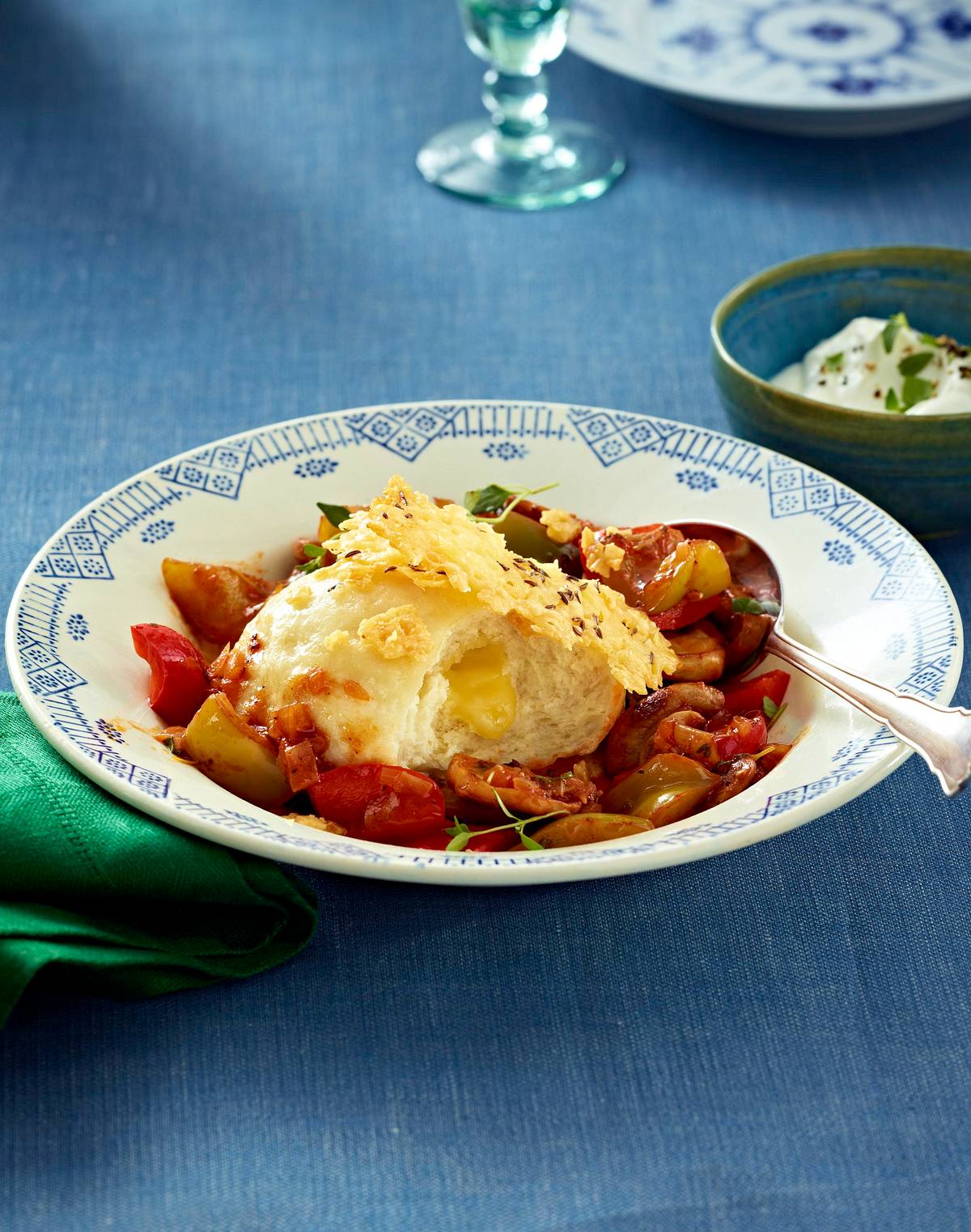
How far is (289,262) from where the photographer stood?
498 cm

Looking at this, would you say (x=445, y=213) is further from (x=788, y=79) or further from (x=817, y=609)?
(x=817, y=609)

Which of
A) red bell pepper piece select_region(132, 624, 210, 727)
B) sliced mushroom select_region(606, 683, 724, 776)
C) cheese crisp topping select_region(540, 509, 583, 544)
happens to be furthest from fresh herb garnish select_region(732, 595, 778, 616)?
red bell pepper piece select_region(132, 624, 210, 727)

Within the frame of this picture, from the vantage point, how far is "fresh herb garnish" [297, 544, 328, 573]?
2.99 metres

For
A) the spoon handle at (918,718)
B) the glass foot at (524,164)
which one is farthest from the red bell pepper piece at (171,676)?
the glass foot at (524,164)

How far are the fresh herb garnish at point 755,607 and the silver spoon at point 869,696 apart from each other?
0.02 metres

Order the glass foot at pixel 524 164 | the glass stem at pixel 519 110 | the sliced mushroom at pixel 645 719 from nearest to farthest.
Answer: the sliced mushroom at pixel 645 719 → the glass foot at pixel 524 164 → the glass stem at pixel 519 110

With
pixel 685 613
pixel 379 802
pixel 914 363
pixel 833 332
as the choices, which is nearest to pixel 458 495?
pixel 685 613

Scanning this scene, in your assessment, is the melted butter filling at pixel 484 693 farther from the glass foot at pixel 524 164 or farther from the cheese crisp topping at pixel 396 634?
the glass foot at pixel 524 164

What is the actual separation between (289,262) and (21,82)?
1914 millimetres

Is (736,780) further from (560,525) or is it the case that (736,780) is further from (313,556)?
(313,556)

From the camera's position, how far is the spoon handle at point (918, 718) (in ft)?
7.66

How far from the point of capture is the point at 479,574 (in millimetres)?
2697

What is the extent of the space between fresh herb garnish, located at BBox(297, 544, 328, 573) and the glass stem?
2989 millimetres

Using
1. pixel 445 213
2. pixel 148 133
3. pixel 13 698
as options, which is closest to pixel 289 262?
pixel 445 213
